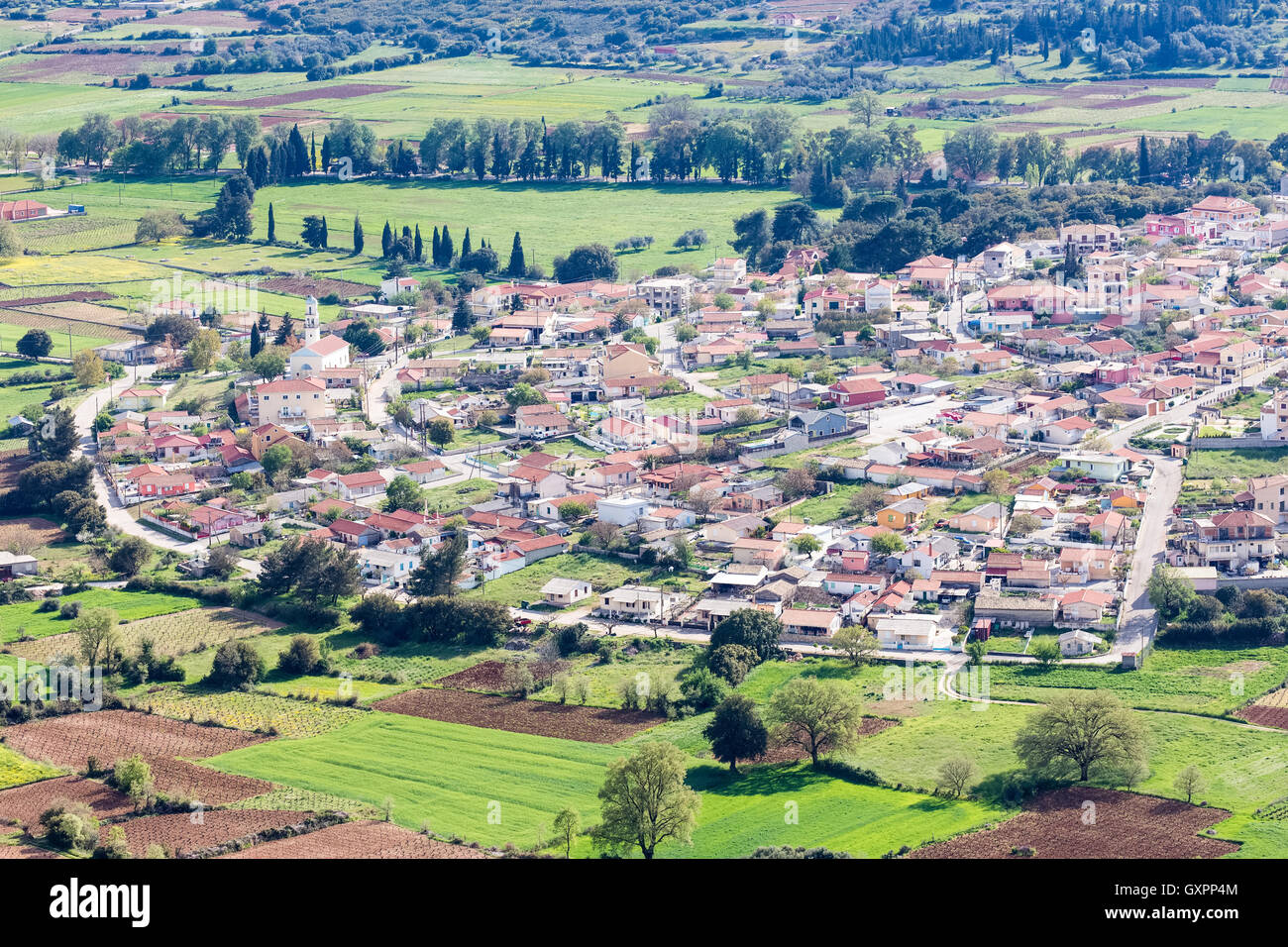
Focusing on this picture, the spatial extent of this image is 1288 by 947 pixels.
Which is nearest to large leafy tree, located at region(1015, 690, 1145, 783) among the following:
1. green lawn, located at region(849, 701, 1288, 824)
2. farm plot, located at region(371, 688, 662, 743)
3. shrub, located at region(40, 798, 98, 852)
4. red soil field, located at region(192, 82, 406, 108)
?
green lawn, located at region(849, 701, 1288, 824)

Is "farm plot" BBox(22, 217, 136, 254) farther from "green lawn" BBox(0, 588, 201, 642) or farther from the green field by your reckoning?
"green lawn" BBox(0, 588, 201, 642)

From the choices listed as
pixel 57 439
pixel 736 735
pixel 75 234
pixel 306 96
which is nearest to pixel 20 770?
pixel 736 735

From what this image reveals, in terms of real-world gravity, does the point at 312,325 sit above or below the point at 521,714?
above

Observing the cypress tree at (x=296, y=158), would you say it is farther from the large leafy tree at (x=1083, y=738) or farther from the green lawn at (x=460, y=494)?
the large leafy tree at (x=1083, y=738)

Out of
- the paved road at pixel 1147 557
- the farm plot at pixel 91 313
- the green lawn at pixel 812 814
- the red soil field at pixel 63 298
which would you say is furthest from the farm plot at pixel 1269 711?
the red soil field at pixel 63 298

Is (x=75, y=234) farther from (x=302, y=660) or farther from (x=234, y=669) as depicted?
(x=234, y=669)
